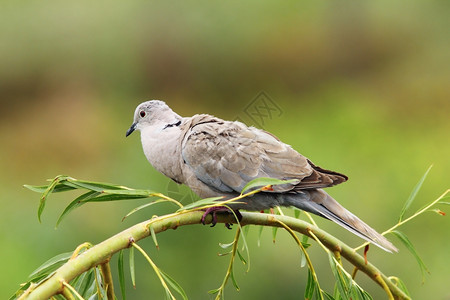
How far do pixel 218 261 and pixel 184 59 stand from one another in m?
1.38

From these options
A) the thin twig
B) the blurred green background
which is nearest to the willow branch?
the thin twig

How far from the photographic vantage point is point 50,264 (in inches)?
36.4

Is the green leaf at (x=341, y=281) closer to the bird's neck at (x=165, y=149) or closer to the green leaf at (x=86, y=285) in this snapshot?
the green leaf at (x=86, y=285)

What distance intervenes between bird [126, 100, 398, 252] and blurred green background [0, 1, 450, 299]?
116 cm

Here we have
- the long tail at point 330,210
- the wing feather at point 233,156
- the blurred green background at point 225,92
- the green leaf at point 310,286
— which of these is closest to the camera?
the green leaf at point 310,286

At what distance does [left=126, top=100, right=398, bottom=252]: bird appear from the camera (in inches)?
50.0

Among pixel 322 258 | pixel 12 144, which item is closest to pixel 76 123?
pixel 12 144

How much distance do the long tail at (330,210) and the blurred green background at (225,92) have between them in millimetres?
1276

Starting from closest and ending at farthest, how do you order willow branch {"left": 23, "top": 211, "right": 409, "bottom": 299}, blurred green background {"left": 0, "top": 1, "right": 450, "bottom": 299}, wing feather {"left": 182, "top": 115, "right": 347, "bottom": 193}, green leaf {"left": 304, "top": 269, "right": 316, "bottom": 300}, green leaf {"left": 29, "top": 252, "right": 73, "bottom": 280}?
1. willow branch {"left": 23, "top": 211, "right": 409, "bottom": 299}
2. green leaf {"left": 29, "top": 252, "right": 73, "bottom": 280}
3. green leaf {"left": 304, "top": 269, "right": 316, "bottom": 300}
4. wing feather {"left": 182, "top": 115, "right": 347, "bottom": 193}
5. blurred green background {"left": 0, "top": 1, "right": 450, "bottom": 299}

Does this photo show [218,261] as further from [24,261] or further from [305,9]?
[305,9]

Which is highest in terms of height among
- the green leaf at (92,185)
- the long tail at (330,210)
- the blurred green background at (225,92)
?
the green leaf at (92,185)

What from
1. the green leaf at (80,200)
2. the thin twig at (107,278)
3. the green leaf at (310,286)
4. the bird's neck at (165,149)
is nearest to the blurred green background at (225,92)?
the bird's neck at (165,149)

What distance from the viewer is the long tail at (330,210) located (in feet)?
3.91

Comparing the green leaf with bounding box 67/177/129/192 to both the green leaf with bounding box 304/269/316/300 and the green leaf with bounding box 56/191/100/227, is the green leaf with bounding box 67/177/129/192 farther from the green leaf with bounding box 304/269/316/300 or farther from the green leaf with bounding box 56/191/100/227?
the green leaf with bounding box 304/269/316/300
